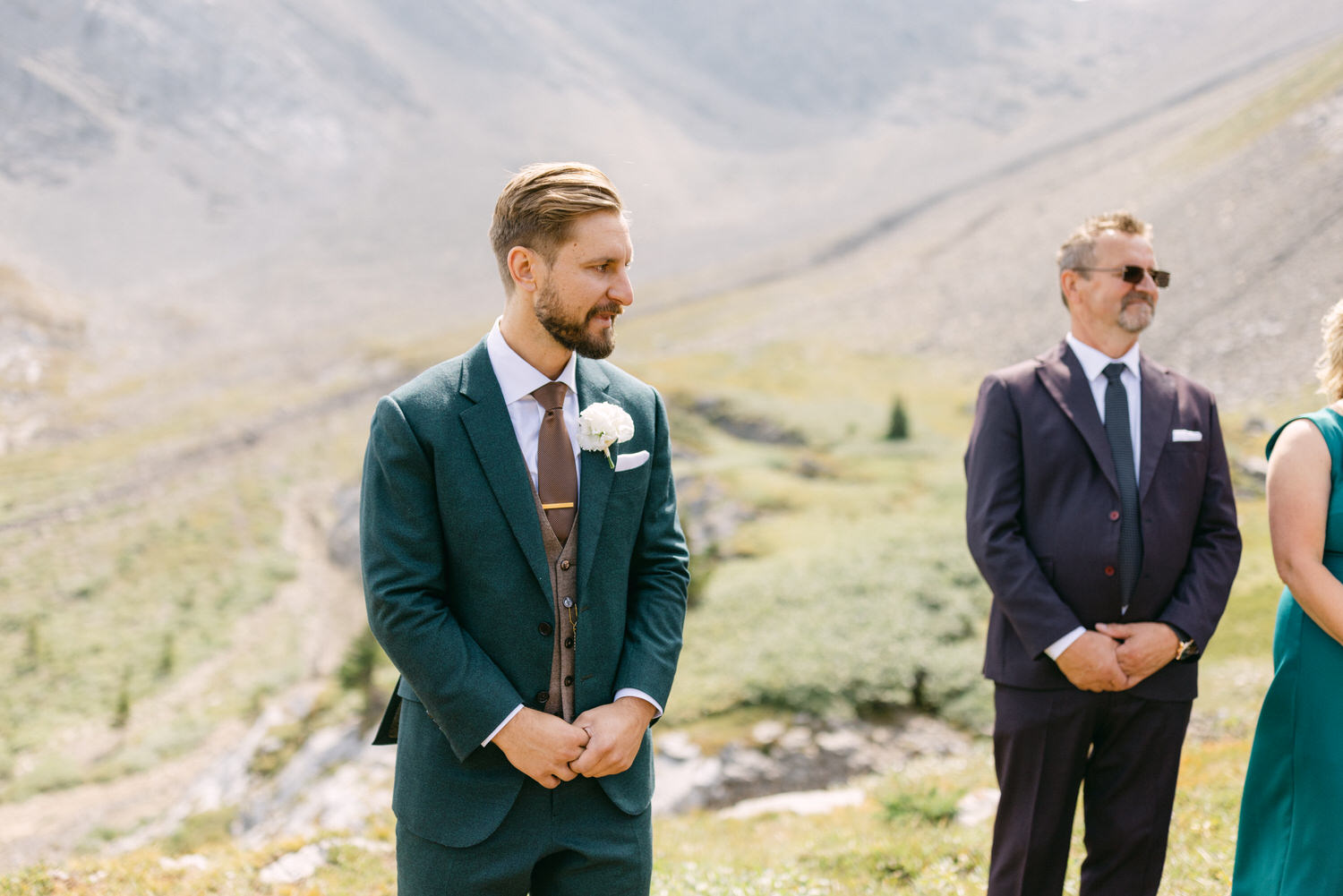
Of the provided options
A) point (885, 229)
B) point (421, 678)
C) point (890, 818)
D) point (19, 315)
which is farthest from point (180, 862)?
point (885, 229)

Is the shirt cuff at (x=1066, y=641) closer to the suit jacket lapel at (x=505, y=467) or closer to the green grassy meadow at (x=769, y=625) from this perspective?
the green grassy meadow at (x=769, y=625)

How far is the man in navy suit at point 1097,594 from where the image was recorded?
3.86m

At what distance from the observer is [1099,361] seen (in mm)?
4180

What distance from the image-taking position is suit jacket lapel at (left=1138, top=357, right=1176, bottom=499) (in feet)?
13.0

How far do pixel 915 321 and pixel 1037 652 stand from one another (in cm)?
3611

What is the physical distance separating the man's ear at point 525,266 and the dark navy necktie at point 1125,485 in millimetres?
2618

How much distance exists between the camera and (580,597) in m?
2.83

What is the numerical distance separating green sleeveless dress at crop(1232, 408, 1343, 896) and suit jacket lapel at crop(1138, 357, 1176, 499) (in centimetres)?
44

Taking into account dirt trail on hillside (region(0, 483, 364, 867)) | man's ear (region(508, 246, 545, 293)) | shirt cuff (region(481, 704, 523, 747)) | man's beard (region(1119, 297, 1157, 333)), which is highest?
man's beard (region(1119, 297, 1157, 333))

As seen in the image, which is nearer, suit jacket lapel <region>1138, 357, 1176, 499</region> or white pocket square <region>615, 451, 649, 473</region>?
white pocket square <region>615, 451, 649, 473</region>

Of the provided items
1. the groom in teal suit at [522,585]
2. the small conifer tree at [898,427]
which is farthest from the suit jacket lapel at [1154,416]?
the small conifer tree at [898,427]

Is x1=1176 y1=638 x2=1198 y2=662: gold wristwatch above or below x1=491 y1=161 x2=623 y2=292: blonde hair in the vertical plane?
below

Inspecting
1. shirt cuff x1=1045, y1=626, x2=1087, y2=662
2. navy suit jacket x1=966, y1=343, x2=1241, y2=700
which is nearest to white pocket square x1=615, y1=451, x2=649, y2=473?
navy suit jacket x1=966, y1=343, x2=1241, y2=700

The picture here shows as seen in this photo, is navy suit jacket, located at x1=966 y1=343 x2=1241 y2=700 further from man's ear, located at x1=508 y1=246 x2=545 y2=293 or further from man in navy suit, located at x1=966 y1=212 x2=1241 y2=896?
man's ear, located at x1=508 y1=246 x2=545 y2=293
